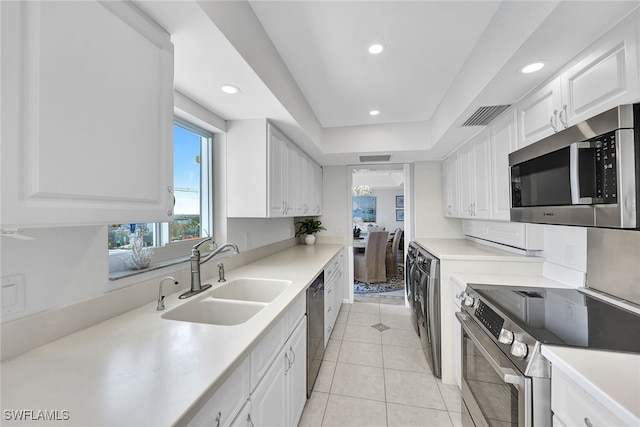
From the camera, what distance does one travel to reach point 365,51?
1.71 metres

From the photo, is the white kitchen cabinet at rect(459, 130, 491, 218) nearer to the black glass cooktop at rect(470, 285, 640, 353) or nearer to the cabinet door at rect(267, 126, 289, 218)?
the black glass cooktop at rect(470, 285, 640, 353)

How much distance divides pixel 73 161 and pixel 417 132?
3058 millimetres

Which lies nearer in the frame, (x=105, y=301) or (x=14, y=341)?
(x=14, y=341)

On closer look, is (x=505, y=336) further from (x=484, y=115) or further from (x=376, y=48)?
(x=376, y=48)

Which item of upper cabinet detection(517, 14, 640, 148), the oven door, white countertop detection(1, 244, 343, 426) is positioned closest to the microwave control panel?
upper cabinet detection(517, 14, 640, 148)

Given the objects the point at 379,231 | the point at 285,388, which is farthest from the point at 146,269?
the point at 379,231

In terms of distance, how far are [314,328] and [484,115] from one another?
2.08 metres

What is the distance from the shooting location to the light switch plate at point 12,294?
80 cm

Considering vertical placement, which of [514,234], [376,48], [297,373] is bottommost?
[297,373]

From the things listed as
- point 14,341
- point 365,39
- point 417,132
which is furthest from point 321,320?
point 417,132

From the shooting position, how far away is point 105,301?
1.11 metres

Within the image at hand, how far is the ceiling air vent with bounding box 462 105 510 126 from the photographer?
1867mm

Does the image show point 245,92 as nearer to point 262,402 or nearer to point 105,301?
point 105,301

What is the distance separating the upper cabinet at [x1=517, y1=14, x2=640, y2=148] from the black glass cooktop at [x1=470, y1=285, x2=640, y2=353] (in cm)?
90
